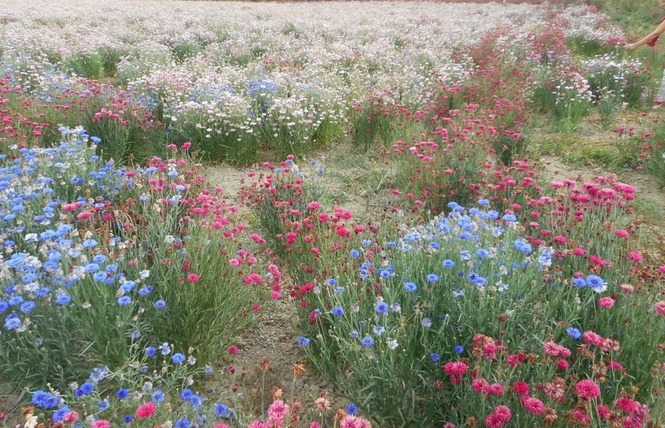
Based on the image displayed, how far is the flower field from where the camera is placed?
2096 mm

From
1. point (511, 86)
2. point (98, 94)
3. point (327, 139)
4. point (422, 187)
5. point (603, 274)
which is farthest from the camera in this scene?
point (511, 86)

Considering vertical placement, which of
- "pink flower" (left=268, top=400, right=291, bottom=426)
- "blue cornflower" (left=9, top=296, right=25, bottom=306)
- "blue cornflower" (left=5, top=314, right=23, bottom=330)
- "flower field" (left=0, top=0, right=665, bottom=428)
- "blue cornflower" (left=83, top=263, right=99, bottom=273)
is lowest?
→ "flower field" (left=0, top=0, right=665, bottom=428)

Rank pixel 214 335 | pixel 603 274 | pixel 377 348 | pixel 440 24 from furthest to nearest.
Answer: pixel 440 24 < pixel 214 335 < pixel 603 274 < pixel 377 348

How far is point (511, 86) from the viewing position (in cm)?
746

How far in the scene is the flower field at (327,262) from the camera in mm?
2096

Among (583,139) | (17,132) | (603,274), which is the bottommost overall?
(583,139)

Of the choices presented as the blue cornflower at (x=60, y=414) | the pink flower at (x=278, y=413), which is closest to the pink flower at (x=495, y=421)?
the pink flower at (x=278, y=413)

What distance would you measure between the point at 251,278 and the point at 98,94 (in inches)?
177

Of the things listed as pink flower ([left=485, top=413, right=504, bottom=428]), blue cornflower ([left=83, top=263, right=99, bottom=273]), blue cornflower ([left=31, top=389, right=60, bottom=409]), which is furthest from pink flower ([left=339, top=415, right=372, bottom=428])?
blue cornflower ([left=83, top=263, right=99, bottom=273])

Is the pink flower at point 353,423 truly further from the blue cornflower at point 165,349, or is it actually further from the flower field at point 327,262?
the blue cornflower at point 165,349

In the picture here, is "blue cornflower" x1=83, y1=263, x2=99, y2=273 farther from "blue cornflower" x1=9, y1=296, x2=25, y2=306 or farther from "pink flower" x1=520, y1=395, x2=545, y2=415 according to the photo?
"pink flower" x1=520, y1=395, x2=545, y2=415

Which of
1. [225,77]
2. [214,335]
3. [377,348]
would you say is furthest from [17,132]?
[377,348]

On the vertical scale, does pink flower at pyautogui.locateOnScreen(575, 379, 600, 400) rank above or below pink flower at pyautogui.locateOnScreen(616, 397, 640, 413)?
above

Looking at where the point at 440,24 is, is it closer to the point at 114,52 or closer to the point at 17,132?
the point at 114,52
